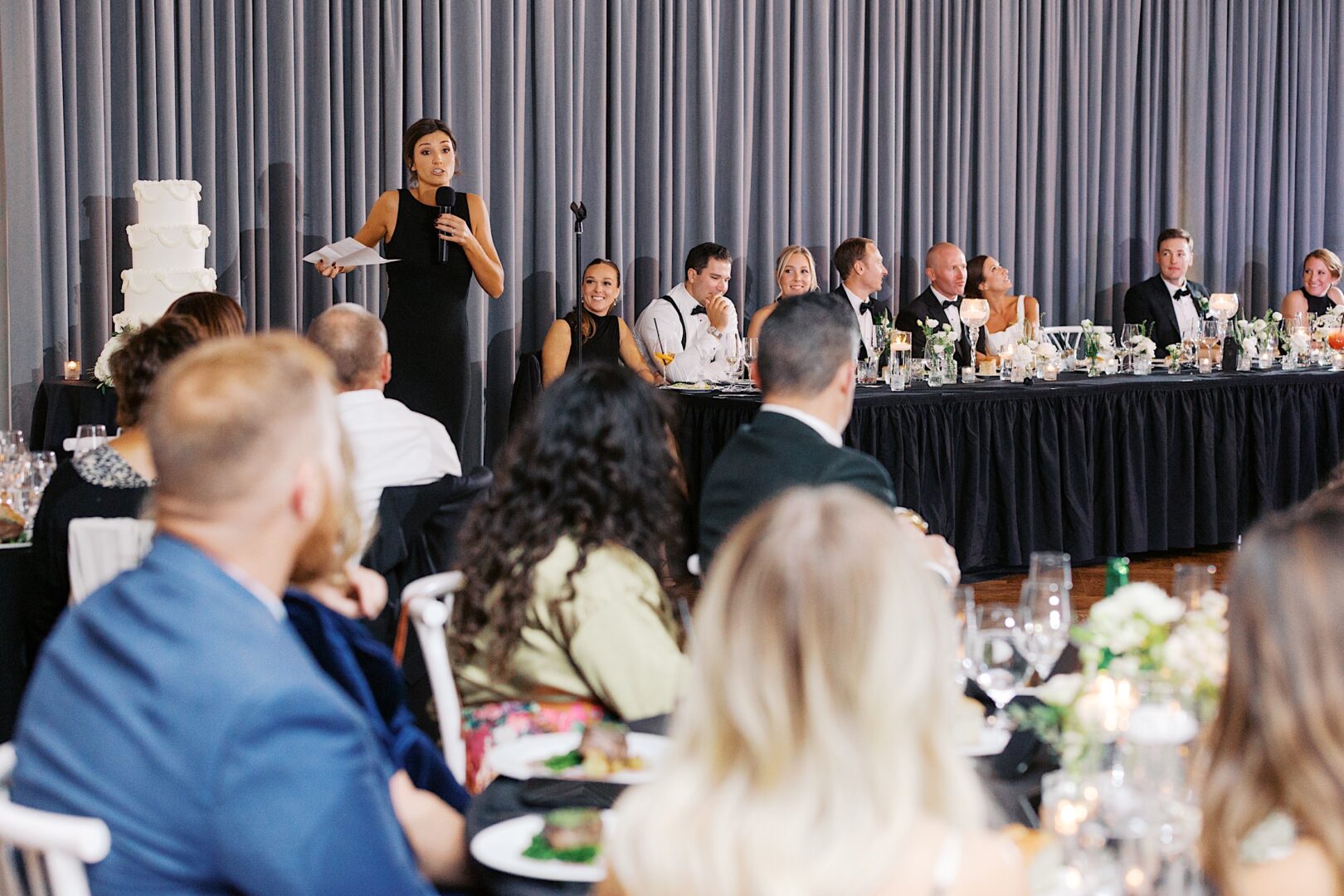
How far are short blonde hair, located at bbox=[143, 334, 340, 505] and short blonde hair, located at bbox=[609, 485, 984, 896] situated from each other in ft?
1.66

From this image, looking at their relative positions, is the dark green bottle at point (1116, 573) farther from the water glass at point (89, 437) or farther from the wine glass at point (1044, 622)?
the water glass at point (89, 437)

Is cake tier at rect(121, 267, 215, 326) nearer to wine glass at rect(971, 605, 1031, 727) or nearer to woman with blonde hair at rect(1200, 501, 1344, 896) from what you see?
wine glass at rect(971, 605, 1031, 727)

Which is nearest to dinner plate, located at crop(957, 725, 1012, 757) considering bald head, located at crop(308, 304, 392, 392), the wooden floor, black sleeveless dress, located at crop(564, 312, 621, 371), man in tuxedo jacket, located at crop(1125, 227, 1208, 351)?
bald head, located at crop(308, 304, 392, 392)

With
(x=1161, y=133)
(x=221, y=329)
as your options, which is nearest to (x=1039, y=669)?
(x=221, y=329)

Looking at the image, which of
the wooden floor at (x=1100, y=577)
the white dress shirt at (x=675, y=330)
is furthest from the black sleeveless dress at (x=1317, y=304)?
the white dress shirt at (x=675, y=330)

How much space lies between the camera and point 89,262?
6.18 meters

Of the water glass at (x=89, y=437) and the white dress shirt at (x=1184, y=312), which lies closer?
the water glass at (x=89, y=437)

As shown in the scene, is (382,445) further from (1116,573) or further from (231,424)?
(231,424)

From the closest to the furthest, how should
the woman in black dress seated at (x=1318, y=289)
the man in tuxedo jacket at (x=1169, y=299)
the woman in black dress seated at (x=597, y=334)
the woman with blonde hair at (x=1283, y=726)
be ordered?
the woman with blonde hair at (x=1283, y=726), the woman in black dress seated at (x=597, y=334), the man in tuxedo jacket at (x=1169, y=299), the woman in black dress seated at (x=1318, y=289)

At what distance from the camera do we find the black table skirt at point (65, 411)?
5.25 metres

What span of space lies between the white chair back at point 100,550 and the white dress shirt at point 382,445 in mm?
551

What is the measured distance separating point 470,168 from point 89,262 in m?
1.87

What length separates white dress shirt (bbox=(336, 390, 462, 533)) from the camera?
330 cm

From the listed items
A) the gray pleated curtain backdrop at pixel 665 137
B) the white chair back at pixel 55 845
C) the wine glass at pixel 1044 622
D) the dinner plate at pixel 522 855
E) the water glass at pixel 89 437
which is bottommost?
the dinner plate at pixel 522 855
